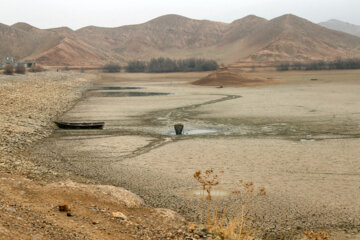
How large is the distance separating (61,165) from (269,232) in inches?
254

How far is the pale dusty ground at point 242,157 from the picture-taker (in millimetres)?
8383

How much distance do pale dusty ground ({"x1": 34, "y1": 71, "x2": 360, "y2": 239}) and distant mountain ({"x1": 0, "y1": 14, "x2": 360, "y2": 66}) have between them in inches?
3388

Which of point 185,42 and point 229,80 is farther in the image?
point 185,42

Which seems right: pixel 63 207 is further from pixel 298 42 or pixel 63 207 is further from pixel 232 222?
pixel 298 42

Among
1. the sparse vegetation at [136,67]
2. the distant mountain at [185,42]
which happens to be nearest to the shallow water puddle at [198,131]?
the sparse vegetation at [136,67]

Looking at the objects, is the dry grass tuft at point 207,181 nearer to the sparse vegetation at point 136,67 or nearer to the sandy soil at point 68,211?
the sandy soil at point 68,211

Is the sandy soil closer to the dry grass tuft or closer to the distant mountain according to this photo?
the dry grass tuft

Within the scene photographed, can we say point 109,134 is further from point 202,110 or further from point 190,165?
point 202,110

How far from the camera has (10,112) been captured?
19.1 meters

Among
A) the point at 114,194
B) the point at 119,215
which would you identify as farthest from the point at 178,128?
the point at 119,215

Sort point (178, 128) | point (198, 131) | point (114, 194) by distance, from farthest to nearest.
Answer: point (198, 131), point (178, 128), point (114, 194)

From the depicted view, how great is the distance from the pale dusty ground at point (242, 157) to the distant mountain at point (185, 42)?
86.1m

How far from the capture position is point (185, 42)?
164750 mm

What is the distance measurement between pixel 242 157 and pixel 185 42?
6107 inches
